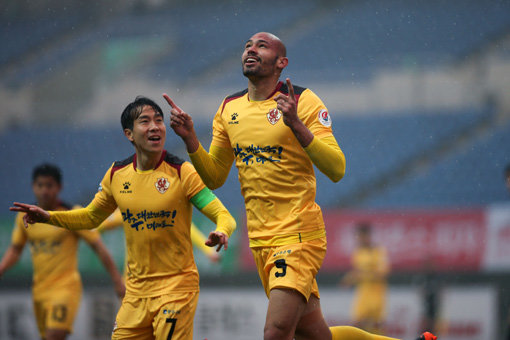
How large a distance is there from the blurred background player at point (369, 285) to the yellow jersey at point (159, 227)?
285 inches

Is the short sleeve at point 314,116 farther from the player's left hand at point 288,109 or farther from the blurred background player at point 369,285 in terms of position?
the blurred background player at point 369,285

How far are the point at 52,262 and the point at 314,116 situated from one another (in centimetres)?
336

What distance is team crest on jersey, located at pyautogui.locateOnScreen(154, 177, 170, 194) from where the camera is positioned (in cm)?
443

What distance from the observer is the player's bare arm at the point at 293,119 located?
372 centimetres

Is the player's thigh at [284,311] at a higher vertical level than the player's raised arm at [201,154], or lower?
lower

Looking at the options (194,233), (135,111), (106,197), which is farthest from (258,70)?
(194,233)

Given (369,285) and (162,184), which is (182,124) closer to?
(162,184)

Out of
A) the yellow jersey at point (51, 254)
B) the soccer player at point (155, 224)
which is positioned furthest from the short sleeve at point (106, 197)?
the yellow jersey at point (51, 254)

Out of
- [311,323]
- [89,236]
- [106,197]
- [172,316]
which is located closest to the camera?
[311,323]

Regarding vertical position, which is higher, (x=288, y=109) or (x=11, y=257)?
(x=288, y=109)

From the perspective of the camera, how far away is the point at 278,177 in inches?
160

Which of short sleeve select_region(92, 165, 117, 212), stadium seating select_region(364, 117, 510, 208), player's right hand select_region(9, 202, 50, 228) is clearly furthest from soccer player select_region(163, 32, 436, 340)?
stadium seating select_region(364, 117, 510, 208)

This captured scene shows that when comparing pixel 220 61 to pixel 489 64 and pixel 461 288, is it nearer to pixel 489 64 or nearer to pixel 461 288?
pixel 489 64

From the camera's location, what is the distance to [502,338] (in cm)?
1052
